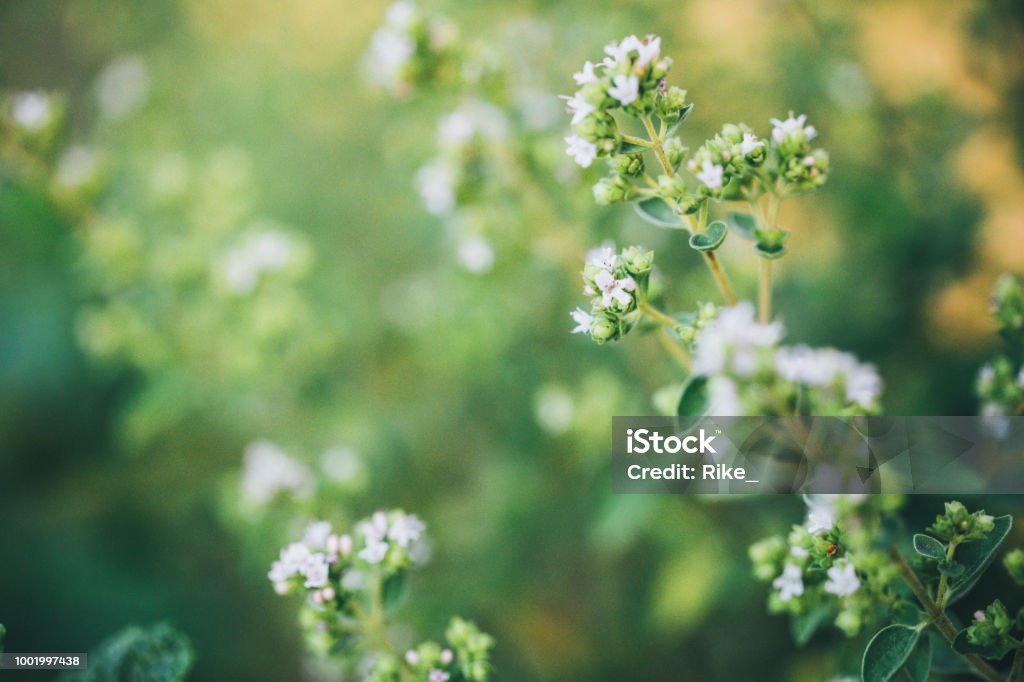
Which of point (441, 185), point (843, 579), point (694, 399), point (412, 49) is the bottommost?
point (843, 579)

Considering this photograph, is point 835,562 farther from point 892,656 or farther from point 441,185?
point 441,185

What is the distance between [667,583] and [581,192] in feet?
3.96

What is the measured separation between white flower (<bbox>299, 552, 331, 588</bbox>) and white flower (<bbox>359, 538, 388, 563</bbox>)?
7cm

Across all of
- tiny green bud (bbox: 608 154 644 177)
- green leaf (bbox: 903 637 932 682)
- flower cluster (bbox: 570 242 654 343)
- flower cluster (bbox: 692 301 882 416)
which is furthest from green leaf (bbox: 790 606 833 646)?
tiny green bud (bbox: 608 154 644 177)

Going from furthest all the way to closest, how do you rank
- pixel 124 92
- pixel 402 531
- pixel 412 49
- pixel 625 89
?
1. pixel 124 92
2. pixel 412 49
3. pixel 402 531
4. pixel 625 89

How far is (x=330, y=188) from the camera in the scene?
3.51 m

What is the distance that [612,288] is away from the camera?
1161 millimetres

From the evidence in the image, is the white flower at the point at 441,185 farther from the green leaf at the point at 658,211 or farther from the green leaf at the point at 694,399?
the green leaf at the point at 694,399

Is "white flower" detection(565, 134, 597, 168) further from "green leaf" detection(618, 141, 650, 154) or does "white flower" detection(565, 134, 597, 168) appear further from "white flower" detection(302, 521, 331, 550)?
"white flower" detection(302, 521, 331, 550)

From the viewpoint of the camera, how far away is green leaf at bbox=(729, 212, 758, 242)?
1254 mm

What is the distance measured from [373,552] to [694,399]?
66 centimetres

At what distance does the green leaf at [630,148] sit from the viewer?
1179 mm

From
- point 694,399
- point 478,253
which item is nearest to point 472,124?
point 478,253

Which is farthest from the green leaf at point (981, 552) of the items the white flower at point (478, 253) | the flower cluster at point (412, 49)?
the flower cluster at point (412, 49)
